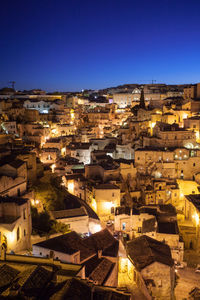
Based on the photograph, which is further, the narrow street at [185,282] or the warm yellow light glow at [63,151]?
the warm yellow light glow at [63,151]

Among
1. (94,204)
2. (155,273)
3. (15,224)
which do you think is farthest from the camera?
(94,204)

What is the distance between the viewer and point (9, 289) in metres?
9.36

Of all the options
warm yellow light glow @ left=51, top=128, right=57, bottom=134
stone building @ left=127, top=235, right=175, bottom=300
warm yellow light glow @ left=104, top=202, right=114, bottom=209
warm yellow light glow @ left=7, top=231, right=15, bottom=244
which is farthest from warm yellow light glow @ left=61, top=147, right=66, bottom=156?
stone building @ left=127, top=235, right=175, bottom=300

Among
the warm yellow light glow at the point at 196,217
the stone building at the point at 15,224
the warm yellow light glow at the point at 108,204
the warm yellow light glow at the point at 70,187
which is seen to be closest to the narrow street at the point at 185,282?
the warm yellow light glow at the point at 196,217

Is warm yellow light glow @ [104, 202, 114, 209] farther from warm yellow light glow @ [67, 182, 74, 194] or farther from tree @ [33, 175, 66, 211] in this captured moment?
warm yellow light glow @ [67, 182, 74, 194]

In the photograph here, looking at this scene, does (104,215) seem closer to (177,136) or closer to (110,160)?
(110,160)

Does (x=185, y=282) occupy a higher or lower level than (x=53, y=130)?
lower

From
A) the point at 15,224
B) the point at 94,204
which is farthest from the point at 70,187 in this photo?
the point at 15,224

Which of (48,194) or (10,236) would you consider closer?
(10,236)

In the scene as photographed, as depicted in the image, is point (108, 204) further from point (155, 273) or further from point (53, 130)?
point (53, 130)

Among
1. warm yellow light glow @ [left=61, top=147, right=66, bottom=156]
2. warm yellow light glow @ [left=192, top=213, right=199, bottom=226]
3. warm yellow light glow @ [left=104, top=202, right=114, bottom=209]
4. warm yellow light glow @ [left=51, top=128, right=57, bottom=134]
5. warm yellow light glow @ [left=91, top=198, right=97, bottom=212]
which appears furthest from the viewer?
warm yellow light glow @ [left=51, top=128, right=57, bottom=134]

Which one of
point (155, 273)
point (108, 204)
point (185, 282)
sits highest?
point (108, 204)

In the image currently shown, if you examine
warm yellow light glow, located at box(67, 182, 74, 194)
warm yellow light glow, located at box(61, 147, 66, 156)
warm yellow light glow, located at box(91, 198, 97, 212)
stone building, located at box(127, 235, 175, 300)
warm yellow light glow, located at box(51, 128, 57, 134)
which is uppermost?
warm yellow light glow, located at box(51, 128, 57, 134)

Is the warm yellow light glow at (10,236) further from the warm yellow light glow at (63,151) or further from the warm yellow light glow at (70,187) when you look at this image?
the warm yellow light glow at (63,151)
